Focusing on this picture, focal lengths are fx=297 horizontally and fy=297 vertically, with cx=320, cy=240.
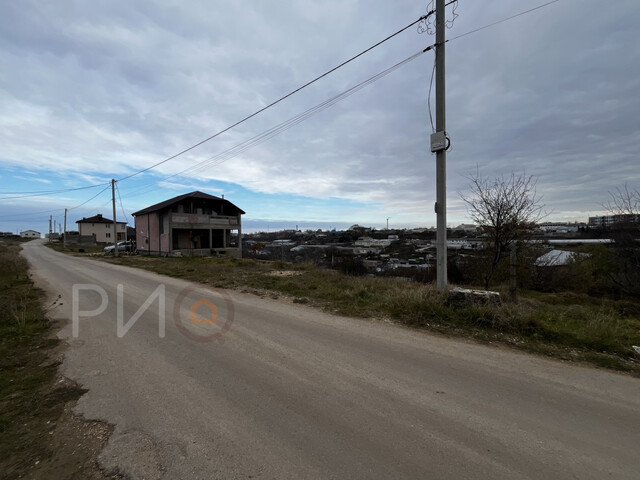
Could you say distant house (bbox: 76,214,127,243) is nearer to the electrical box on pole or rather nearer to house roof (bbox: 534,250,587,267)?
house roof (bbox: 534,250,587,267)

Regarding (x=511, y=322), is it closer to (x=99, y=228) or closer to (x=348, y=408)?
(x=348, y=408)

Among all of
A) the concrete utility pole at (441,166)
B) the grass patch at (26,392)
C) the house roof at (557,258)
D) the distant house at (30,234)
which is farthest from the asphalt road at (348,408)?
the distant house at (30,234)

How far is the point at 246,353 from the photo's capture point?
179 inches

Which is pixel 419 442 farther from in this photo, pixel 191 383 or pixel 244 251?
pixel 244 251

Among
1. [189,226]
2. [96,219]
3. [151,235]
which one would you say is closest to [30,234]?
[96,219]

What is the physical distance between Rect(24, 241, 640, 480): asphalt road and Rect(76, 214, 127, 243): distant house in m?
86.9

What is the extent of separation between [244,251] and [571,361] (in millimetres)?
38430

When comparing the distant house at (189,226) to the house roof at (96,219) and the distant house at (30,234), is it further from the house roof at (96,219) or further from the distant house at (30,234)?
the distant house at (30,234)

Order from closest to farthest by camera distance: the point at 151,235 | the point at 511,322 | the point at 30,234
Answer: the point at 511,322 → the point at 151,235 → the point at 30,234

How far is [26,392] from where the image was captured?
3.54 metres

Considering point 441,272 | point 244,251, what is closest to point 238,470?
point 441,272

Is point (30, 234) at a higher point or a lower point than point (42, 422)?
higher

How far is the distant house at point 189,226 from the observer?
32906mm

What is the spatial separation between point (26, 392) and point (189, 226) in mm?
32581
